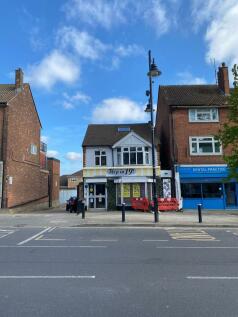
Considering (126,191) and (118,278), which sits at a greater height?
(126,191)

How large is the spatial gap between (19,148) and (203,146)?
55.5 feet

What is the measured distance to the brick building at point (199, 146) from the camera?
2858 centimetres

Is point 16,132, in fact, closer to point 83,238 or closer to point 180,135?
point 180,135

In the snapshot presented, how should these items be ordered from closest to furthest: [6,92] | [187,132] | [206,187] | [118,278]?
1. [118,278]
2. [206,187]
3. [187,132]
4. [6,92]

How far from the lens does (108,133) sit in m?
31.9

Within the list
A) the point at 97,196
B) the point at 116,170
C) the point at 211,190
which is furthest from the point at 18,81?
the point at 211,190

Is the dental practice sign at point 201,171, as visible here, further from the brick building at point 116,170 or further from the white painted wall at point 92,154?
the white painted wall at point 92,154

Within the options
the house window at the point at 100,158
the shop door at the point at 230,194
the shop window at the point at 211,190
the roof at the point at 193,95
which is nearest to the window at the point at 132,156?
the house window at the point at 100,158

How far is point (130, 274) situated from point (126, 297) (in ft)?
5.07

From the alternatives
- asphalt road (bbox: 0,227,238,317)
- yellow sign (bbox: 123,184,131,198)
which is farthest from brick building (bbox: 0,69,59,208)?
asphalt road (bbox: 0,227,238,317)

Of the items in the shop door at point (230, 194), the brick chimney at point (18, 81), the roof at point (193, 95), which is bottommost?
the shop door at point (230, 194)

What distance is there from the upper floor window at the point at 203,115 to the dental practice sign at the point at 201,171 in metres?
4.31

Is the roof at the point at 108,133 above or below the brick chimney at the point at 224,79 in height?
below

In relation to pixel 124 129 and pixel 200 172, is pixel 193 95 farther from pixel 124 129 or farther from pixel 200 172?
pixel 200 172
